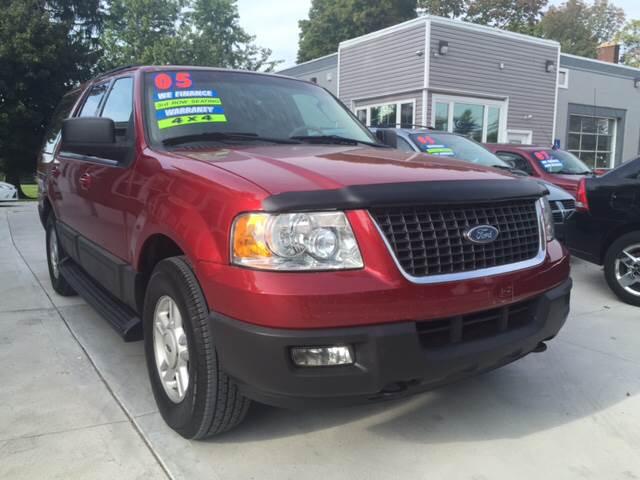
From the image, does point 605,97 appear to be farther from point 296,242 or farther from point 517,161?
point 296,242

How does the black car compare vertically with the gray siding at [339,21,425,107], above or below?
below

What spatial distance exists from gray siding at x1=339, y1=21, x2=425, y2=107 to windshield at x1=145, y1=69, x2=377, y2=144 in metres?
12.5

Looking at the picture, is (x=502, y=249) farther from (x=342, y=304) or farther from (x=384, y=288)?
(x=342, y=304)

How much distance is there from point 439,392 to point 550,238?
1.06 m

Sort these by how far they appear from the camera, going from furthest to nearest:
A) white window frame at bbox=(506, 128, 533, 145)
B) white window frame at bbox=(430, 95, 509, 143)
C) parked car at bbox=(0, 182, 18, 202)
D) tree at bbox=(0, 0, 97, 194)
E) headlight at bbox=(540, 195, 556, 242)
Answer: tree at bbox=(0, 0, 97, 194) < parked car at bbox=(0, 182, 18, 202) < white window frame at bbox=(506, 128, 533, 145) < white window frame at bbox=(430, 95, 509, 143) < headlight at bbox=(540, 195, 556, 242)

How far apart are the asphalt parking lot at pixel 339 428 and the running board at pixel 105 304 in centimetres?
36

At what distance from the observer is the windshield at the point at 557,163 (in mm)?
8797

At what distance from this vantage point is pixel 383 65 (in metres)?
16.6

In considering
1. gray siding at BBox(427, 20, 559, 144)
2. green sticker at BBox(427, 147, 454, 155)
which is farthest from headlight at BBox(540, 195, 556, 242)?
gray siding at BBox(427, 20, 559, 144)

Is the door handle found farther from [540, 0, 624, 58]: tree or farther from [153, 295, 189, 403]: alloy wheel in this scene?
[540, 0, 624, 58]: tree

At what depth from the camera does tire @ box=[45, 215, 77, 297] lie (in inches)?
195

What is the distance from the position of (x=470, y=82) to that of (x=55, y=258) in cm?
1408

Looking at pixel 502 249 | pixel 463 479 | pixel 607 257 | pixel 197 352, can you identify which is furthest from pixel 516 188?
pixel 607 257

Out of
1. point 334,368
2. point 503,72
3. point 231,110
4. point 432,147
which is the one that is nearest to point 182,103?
point 231,110
